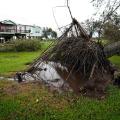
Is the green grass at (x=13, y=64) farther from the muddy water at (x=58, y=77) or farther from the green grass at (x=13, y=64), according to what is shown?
the muddy water at (x=58, y=77)

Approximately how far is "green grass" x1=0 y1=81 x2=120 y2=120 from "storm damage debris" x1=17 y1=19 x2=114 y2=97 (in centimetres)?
125

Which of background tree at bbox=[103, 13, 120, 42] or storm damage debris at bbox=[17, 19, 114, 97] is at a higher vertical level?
background tree at bbox=[103, 13, 120, 42]

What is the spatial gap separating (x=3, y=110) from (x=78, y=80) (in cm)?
416

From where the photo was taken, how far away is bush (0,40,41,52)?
3367 cm

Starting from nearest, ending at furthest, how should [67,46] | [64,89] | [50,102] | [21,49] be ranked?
1. [50,102]
2. [64,89]
3. [67,46]
4. [21,49]

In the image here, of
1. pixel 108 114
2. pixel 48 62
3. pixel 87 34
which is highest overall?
pixel 87 34

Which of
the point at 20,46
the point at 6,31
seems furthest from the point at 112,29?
the point at 6,31

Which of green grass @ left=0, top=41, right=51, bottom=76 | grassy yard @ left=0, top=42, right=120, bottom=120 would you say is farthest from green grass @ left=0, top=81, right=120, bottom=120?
green grass @ left=0, top=41, right=51, bottom=76

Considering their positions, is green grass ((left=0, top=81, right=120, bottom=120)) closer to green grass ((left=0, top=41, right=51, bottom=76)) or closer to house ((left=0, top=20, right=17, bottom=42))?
green grass ((left=0, top=41, right=51, bottom=76))

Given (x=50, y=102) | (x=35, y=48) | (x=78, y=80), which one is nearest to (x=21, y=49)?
(x=35, y=48)

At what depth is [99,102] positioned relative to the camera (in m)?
8.61

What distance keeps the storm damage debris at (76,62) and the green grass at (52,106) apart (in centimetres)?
125

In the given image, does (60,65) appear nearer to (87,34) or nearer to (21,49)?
(87,34)

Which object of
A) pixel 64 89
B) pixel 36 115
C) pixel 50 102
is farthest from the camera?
pixel 64 89
